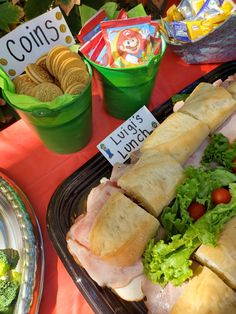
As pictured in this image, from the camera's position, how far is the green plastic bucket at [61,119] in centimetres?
98

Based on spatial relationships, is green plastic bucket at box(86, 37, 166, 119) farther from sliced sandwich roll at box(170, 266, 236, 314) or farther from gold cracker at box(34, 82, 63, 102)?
sliced sandwich roll at box(170, 266, 236, 314)

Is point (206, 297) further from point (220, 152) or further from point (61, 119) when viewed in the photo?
point (61, 119)

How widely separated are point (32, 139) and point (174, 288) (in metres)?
0.84

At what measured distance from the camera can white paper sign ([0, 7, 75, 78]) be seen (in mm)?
1152

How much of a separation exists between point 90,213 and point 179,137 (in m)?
0.42

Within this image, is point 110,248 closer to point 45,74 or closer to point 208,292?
point 208,292

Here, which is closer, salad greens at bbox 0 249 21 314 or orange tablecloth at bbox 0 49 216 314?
salad greens at bbox 0 249 21 314

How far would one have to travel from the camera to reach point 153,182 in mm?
1003

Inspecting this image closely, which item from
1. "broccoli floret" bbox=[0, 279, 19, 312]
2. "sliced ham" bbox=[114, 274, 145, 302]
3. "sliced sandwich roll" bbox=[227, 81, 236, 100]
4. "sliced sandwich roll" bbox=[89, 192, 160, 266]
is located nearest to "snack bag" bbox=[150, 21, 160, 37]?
"sliced sandwich roll" bbox=[227, 81, 236, 100]

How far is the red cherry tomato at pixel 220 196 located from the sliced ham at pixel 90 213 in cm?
32

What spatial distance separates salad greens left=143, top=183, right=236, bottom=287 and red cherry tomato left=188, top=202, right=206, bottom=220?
0.12 ft

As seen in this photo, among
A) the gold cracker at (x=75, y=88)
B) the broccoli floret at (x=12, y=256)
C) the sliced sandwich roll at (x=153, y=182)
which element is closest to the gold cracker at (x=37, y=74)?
the gold cracker at (x=75, y=88)

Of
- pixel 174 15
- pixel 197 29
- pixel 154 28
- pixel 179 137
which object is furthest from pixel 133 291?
pixel 174 15

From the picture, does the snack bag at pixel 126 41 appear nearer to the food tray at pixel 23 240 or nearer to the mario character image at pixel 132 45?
the mario character image at pixel 132 45
